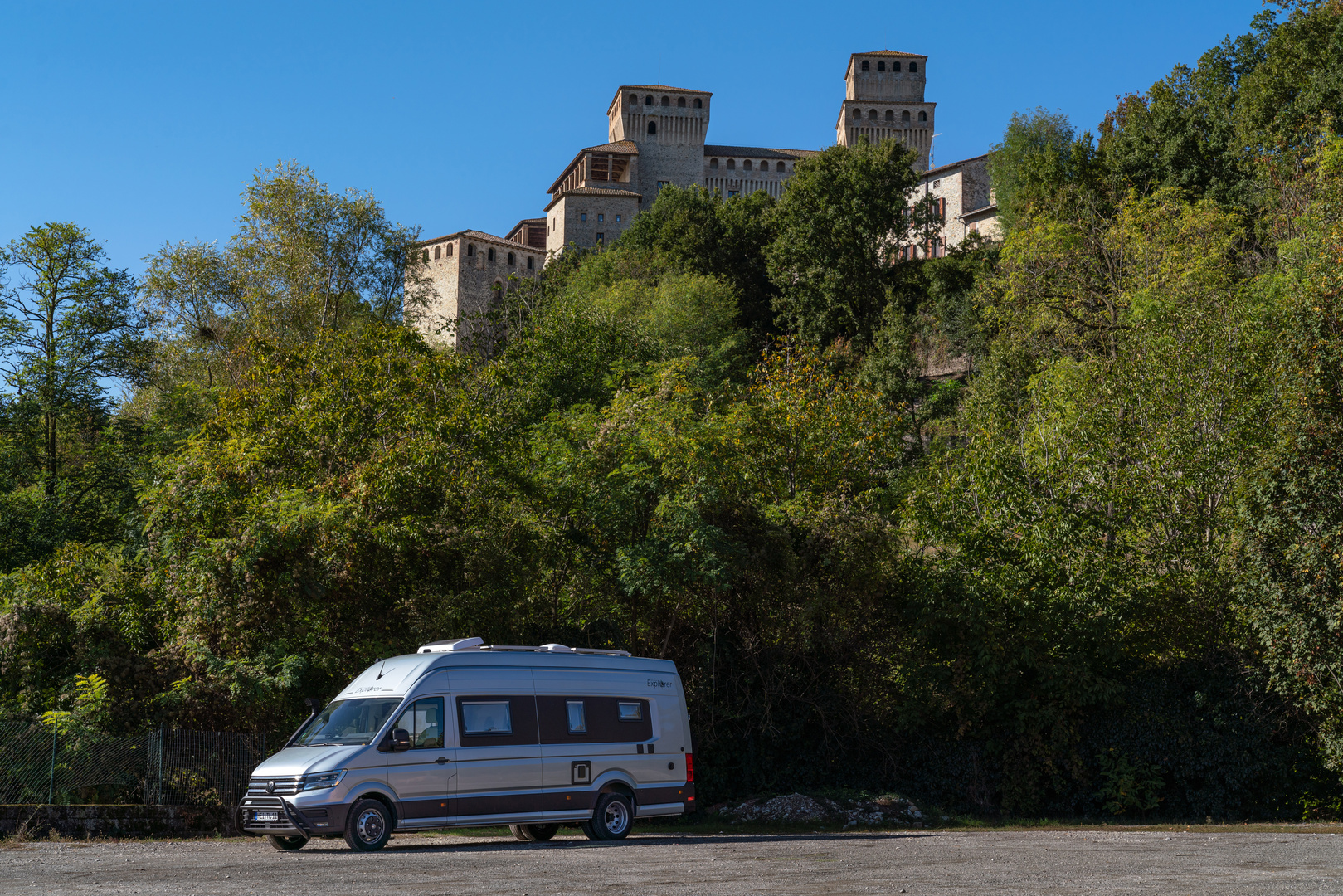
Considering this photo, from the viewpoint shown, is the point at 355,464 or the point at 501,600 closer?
the point at 501,600

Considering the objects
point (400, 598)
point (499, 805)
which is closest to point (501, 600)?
point (400, 598)

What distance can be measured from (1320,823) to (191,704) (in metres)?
18.6

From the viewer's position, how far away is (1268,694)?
68.1 ft

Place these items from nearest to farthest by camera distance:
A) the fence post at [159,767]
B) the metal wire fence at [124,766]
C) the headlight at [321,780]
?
the headlight at [321,780] → the metal wire fence at [124,766] → the fence post at [159,767]

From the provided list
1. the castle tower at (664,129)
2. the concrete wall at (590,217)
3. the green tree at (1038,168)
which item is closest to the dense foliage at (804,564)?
the green tree at (1038,168)

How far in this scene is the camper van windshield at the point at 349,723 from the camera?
13.8 meters

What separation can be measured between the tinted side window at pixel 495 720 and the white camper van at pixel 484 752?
0.01 m

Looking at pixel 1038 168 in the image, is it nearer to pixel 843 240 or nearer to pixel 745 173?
pixel 843 240

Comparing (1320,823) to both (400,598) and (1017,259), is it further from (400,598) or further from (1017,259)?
(1017,259)

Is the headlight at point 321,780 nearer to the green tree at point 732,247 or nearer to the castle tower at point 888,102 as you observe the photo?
the green tree at point 732,247

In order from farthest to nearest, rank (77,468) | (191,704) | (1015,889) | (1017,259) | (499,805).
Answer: (1017,259) < (77,468) < (191,704) < (499,805) < (1015,889)

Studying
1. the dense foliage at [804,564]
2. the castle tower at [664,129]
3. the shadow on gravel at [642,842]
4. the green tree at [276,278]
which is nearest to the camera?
the shadow on gravel at [642,842]

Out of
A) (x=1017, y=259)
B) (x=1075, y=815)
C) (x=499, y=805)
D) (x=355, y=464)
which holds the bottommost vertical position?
(x=1075, y=815)

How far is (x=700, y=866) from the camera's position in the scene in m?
11.6
